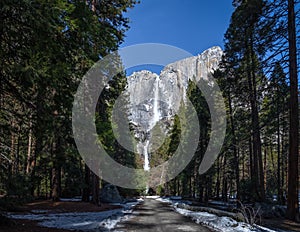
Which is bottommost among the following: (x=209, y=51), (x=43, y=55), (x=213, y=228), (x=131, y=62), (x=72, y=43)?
(x=213, y=228)

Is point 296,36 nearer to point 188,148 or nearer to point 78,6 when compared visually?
point 78,6

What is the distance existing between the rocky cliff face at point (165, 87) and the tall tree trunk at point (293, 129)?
14575cm

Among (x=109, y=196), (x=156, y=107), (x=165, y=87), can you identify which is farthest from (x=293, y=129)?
(x=165, y=87)

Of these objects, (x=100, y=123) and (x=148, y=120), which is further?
(x=148, y=120)

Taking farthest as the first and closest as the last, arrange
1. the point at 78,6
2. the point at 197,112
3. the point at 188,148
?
the point at 188,148 → the point at 197,112 → the point at 78,6

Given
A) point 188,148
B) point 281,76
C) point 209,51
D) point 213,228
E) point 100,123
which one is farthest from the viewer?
point 209,51

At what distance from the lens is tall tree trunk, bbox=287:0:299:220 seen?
34.3 feet

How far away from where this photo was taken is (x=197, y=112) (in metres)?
26.6

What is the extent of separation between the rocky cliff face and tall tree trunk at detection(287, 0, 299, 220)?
146 m

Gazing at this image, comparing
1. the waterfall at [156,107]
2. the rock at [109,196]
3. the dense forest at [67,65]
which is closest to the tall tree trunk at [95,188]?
the dense forest at [67,65]

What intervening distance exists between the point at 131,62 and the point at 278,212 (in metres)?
19.8

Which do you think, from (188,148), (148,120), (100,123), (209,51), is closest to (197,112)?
(188,148)

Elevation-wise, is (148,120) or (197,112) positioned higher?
(148,120)

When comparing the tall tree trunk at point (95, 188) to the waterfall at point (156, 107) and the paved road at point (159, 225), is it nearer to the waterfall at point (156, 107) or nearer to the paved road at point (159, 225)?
the paved road at point (159, 225)
